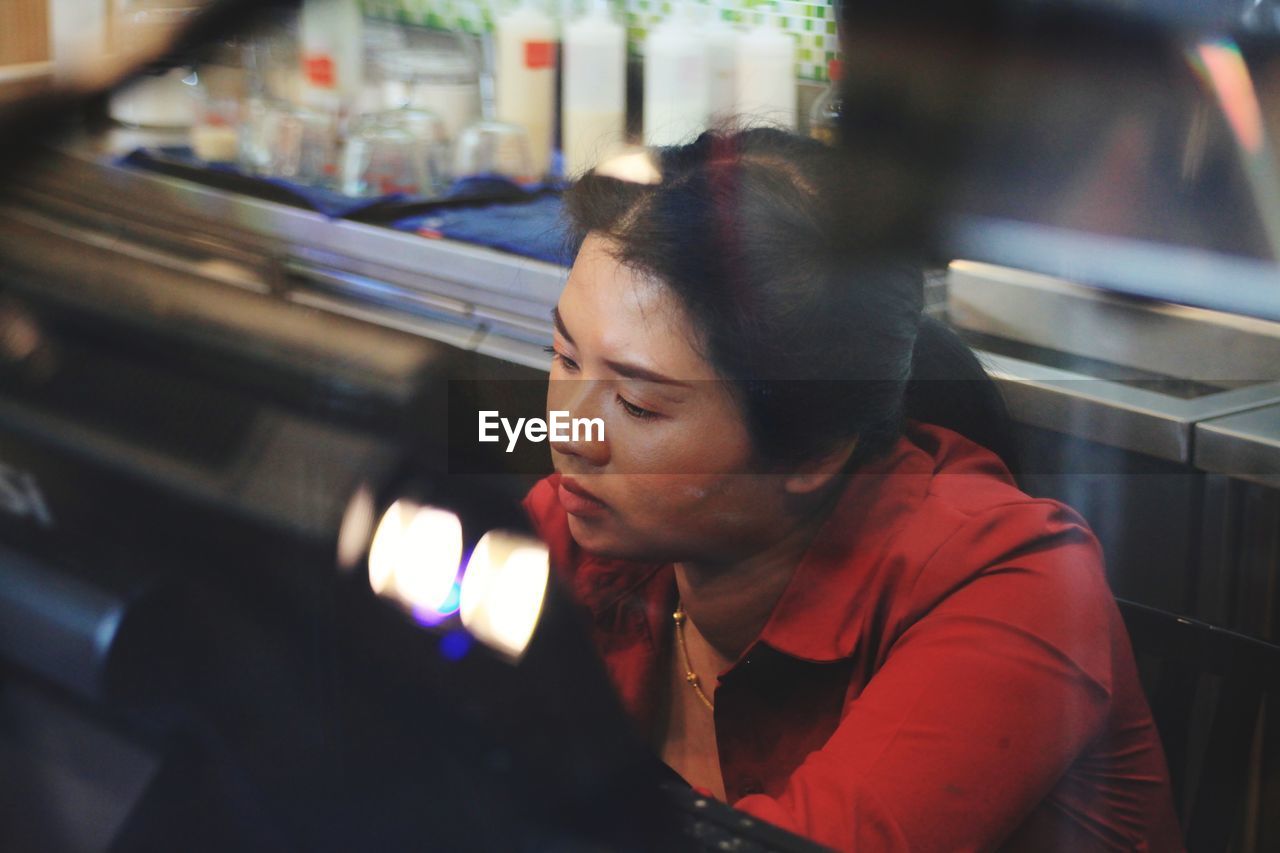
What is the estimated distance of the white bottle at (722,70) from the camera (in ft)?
2.20

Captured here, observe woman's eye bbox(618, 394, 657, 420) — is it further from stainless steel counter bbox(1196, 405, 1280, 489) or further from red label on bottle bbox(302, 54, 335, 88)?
red label on bottle bbox(302, 54, 335, 88)

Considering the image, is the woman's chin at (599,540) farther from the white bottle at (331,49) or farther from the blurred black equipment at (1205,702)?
the white bottle at (331,49)

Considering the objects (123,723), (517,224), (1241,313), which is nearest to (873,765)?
(1241,313)

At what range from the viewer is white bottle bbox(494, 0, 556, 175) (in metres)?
0.79

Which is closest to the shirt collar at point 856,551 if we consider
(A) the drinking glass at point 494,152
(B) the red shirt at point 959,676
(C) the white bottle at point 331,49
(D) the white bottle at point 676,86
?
(B) the red shirt at point 959,676

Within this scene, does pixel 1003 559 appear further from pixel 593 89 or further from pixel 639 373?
pixel 593 89

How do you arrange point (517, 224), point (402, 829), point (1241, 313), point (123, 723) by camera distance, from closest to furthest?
1. point (1241, 313)
2. point (517, 224)
3. point (402, 829)
4. point (123, 723)

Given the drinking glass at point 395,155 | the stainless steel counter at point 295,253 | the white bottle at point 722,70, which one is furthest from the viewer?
the drinking glass at point 395,155

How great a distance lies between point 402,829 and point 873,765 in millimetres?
443

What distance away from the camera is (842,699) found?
2.13 ft

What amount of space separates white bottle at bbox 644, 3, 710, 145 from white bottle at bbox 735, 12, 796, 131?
2 centimetres

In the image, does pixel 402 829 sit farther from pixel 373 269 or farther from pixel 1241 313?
pixel 1241 313

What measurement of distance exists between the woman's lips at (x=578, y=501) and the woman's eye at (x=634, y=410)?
0.07 metres

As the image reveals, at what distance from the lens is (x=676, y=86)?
0.70 m
